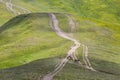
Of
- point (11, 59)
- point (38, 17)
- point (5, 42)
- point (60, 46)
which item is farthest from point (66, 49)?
point (38, 17)

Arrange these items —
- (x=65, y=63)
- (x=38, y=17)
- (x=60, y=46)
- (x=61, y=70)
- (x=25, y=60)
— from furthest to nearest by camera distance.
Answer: (x=38, y=17) < (x=60, y=46) < (x=25, y=60) < (x=65, y=63) < (x=61, y=70)

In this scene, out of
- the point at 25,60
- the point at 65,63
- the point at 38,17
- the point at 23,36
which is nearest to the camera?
the point at 65,63

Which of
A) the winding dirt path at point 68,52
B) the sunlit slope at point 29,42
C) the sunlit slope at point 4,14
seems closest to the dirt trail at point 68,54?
the winding dirt path at point 68,52

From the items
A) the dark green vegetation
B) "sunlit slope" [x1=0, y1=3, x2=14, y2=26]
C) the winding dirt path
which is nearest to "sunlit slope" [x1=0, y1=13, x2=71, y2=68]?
the dark green vegetation

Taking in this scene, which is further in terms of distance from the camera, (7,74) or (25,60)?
(25,60)

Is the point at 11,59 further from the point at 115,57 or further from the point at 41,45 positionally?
the point at 115,57

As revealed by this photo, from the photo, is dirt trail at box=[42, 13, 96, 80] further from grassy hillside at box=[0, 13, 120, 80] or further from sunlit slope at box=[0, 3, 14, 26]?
sunlit slope at box=[0, 3, 14, 26]

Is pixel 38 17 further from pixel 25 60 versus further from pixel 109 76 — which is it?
pixel 109 76

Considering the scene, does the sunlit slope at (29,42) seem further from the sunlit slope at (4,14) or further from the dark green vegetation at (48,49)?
the sunlit slope at (4,14)

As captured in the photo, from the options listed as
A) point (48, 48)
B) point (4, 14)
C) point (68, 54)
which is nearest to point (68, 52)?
point (68, 54)
